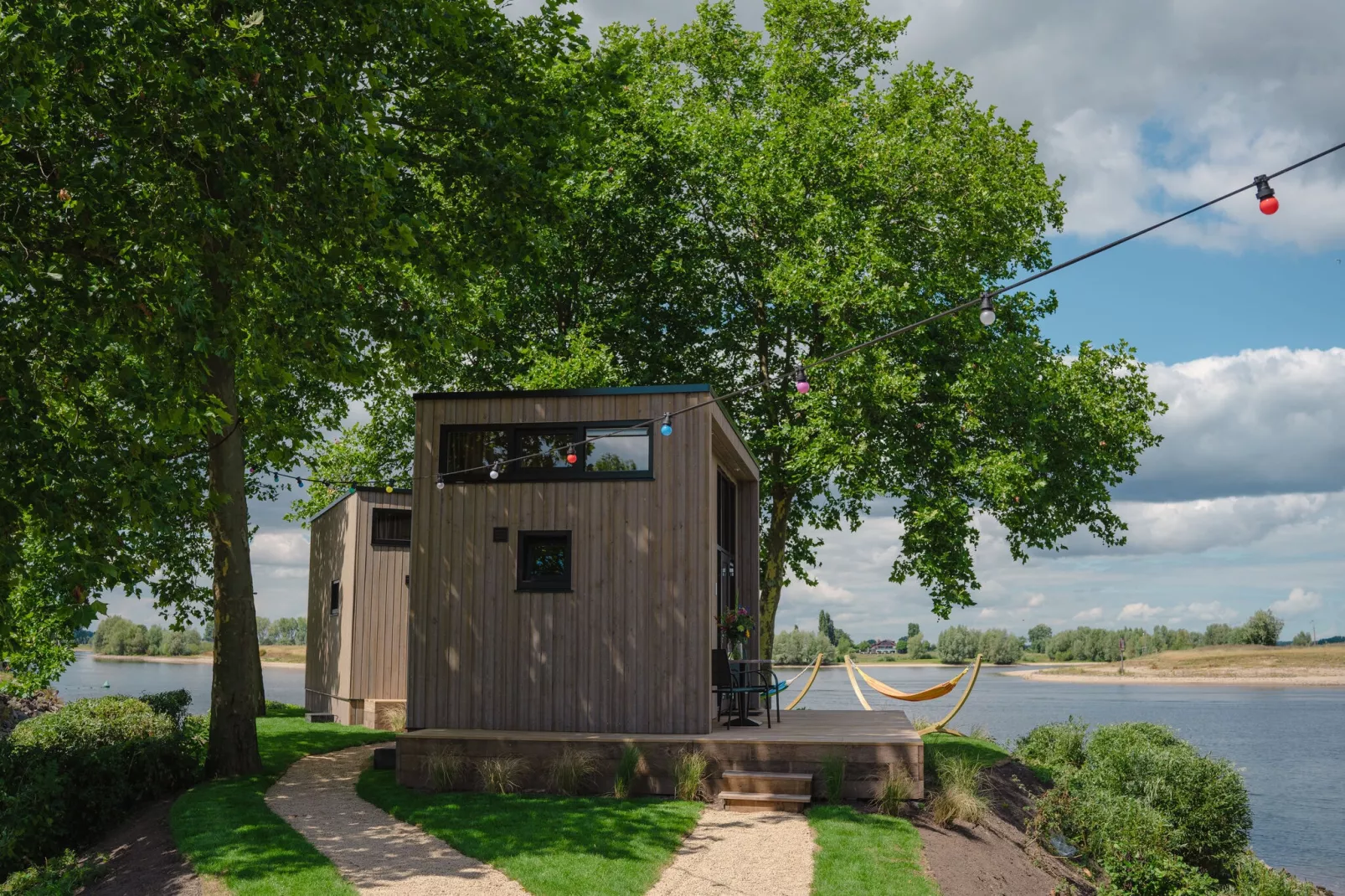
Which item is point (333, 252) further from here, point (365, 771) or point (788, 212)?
point (788, 212)

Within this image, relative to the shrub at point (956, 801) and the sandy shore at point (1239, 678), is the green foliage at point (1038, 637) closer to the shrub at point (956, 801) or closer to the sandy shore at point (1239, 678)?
the sandy shore at point (1239, 678)

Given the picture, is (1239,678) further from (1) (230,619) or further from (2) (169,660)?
(2) (169,660)

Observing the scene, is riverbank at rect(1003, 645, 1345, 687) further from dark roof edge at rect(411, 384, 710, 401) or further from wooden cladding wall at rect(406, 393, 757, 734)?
dark roof edge at rect(411, 384, 710, 401)

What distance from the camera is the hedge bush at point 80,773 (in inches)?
353

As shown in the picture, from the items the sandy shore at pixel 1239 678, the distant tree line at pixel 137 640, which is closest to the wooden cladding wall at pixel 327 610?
the sandy shore at pixel 1239 678

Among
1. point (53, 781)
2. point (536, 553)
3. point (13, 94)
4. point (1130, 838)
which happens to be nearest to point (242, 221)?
point (13, 94)

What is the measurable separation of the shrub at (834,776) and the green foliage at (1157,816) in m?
3.26

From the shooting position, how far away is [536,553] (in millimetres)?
11328

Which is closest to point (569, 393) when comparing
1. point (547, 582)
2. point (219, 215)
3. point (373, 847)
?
point (547, 582)

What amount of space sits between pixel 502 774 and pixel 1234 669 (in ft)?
218

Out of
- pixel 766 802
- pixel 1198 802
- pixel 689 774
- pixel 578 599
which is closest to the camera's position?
pixel 766 802

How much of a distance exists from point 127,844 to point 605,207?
1335cm

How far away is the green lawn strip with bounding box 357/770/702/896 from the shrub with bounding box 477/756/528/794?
0.58ft

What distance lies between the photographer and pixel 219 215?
920cm
